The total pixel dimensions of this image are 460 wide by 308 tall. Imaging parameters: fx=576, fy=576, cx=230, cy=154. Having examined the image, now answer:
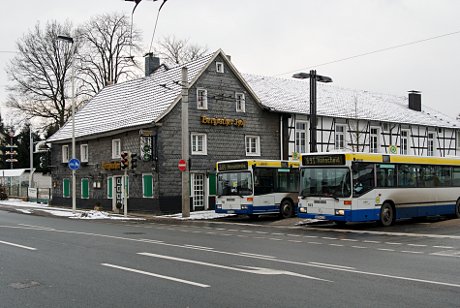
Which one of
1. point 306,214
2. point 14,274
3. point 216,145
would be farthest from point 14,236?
point 216,145

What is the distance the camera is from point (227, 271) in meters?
10.2

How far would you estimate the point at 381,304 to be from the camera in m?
7.46

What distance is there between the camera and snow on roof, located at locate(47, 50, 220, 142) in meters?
33.7

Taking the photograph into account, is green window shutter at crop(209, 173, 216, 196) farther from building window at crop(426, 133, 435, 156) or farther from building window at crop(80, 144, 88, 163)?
building window at crop(426, 133, 435, 156)

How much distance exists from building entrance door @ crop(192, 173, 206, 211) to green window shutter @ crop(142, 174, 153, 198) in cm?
253

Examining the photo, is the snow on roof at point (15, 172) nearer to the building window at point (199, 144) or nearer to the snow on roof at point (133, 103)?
the snow on roof at point (133, 103)

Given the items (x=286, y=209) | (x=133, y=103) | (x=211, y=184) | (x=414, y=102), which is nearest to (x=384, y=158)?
(x=286, y=209)

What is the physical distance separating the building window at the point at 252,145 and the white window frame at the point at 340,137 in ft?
20.8

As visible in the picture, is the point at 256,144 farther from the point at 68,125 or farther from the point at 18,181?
the point at 18,181

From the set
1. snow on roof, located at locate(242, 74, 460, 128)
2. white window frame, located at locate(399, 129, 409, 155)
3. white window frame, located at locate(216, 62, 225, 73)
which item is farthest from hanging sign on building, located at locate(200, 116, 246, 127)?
white window frame, located at locate(399, 129, 409, 155)

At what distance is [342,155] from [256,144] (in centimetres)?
1680

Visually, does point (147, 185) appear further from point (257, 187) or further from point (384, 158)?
point (384, 158)

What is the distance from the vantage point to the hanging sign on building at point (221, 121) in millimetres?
34006

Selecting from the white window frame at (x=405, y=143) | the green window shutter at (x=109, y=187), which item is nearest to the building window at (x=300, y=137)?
the white window frame at (x=405, y=143)
